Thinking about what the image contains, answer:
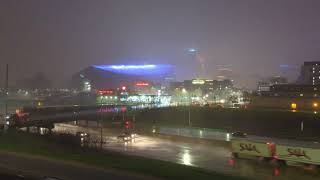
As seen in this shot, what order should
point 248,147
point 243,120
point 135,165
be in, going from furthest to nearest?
point 243,120, point 248,147, point 135,165

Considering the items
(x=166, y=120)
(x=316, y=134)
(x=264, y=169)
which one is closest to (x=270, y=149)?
(x=264, y=169)

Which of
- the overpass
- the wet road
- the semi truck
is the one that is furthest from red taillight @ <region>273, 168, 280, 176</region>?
the overpass

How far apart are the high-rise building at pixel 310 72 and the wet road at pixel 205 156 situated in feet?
396

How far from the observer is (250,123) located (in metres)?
101

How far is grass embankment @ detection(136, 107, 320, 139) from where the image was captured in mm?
88812

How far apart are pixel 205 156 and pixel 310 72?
14250cm

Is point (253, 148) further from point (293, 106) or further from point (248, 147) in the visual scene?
point (293, 106)

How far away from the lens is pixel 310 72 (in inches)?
7087

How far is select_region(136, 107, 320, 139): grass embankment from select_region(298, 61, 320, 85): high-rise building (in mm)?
72322

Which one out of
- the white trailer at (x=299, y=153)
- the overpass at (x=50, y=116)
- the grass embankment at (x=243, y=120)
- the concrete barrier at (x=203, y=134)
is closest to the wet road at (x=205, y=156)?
the white trailer at (x=299, y=153)

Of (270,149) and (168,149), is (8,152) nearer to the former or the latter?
(270,149)

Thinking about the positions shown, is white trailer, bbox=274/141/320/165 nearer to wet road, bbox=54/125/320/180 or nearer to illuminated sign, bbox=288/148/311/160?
illuminated sign, bbox=288/148/311/160

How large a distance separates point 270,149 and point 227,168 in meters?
4.56

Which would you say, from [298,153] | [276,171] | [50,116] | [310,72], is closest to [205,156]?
[298,153]
